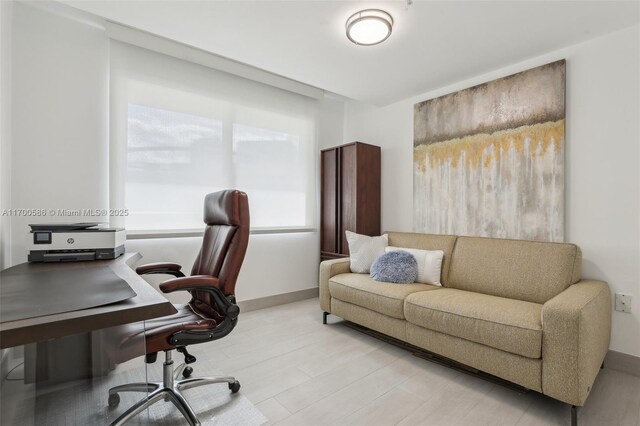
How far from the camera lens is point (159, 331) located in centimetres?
137

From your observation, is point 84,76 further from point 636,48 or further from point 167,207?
point 636,48

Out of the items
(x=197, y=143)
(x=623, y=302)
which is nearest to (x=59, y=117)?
(x=197, y=143)

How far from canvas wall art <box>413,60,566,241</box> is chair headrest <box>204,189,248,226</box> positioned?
7.08 feet

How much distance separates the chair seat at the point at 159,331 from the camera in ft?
3.96

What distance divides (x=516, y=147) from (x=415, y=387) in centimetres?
208

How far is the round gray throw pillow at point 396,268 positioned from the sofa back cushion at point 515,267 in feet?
1.13

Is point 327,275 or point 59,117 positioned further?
point 327,275

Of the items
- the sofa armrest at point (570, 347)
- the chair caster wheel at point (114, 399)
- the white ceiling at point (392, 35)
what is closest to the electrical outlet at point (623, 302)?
the sofa armrest at point (570, 347)

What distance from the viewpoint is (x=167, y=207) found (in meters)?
2.81

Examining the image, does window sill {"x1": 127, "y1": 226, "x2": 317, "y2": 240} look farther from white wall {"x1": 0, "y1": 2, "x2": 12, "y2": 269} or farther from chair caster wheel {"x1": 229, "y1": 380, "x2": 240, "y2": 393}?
chair caster wheel {"x1": 229, "y1": 380, "x2": 240, "y2": 393}

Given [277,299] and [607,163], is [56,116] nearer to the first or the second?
[277,299]

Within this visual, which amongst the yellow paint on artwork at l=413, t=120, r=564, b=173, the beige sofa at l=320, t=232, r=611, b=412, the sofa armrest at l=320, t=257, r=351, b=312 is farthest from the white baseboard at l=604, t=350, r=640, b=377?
the sofa armrest at l=320, t=257, r=351, b=312

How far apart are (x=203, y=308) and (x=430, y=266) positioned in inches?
73.3

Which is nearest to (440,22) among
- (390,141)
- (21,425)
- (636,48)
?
(636,48)
